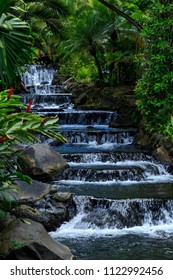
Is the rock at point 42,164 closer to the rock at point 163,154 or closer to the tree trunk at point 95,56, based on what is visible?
the rock at point 163,154

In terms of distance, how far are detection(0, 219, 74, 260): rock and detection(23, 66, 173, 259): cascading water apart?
1030 mm

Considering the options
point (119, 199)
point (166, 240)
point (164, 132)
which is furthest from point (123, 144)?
point (166, 240)

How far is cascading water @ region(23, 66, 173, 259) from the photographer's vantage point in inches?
297

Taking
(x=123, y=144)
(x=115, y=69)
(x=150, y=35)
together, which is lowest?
(x=123, y=144)

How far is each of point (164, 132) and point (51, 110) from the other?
21.1 ft

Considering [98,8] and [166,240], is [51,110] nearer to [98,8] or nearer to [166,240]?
[98,8]

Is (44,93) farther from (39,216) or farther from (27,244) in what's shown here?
(27,244)

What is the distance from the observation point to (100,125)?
17062mm

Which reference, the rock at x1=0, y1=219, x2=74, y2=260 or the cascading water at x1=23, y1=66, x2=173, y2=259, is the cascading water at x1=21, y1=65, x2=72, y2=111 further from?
the rock at x1=0, y1=219, x2=74, y2=260

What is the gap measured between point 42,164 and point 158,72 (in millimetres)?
4732

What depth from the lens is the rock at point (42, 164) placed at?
34.6 ft

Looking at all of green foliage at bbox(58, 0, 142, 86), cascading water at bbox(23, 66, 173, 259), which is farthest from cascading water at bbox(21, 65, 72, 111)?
cascading water at bbox(23, 66, 173, 259)

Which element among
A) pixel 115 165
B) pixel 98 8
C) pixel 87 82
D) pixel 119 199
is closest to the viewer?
pixel 119 199

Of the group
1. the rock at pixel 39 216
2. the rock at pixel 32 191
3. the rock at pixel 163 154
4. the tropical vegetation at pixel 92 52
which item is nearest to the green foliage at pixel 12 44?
the tropical vegetation at pixel 92 52
